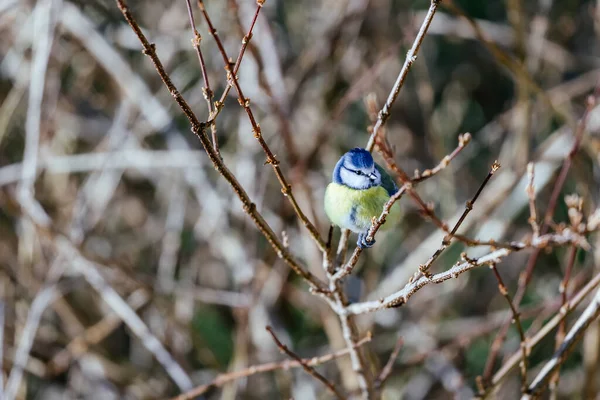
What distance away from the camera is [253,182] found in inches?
125

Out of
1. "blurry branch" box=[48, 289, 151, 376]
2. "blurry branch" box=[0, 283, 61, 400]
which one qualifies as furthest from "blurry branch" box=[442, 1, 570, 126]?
"blurry branch" box=[0, 283, 61, 400]

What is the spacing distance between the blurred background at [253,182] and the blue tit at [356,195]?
760 mm

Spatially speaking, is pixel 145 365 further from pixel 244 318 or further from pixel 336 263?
pixel 336 263

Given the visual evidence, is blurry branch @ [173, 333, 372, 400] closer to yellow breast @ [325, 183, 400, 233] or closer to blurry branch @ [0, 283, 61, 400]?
yellow breast @ [325, 183, 400, 233]

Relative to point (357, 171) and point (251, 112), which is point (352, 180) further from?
point (251, 112)

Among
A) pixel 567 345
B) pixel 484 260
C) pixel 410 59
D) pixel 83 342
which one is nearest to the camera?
pixel 484 260

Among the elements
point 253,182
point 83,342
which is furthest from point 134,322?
point 253,182

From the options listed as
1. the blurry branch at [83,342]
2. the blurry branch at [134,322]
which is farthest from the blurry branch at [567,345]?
the blurry branch at [83,342]

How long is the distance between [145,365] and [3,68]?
202 cm

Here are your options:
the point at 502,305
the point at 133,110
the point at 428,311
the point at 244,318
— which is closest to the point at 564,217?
the point at 502,305

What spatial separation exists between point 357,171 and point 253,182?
1.64m

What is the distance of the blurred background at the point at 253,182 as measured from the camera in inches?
112

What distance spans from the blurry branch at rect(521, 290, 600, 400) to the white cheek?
2.02ft

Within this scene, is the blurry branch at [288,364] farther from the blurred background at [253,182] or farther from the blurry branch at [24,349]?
the blurry branch at [24,349]
